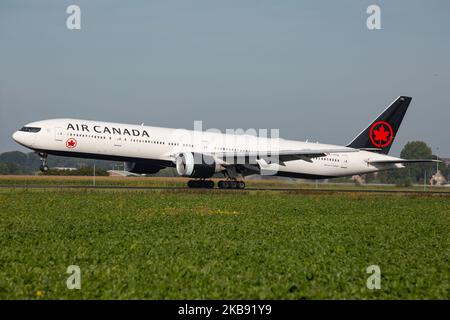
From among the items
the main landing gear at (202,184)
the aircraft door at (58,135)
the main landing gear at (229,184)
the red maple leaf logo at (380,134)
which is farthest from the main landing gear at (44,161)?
the red maple leaf logo at (380,134)

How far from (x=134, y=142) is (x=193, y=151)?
15.2 feet

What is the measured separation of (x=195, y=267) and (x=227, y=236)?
5465 millimetres

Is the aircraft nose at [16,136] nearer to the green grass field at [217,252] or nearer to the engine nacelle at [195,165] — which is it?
the engine nacelle at [195,165]

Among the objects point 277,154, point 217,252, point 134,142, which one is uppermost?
point 134,142

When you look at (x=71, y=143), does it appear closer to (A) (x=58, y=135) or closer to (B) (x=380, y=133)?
(A) (x=58, y=135)

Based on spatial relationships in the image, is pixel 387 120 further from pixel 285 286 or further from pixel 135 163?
pixel 285 286

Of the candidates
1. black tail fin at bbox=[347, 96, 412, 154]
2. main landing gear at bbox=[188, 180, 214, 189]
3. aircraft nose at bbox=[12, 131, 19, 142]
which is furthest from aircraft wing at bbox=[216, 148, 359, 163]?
aircraft nose at bbox=[12, 131, 19, 142]

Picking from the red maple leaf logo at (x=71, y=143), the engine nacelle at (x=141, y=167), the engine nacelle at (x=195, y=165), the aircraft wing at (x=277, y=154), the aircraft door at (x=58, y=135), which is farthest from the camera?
the engine nacelle at (x=141, y=167)

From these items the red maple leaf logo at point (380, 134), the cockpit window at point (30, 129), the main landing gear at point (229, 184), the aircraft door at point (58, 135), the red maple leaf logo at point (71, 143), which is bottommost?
the main landing gear at point (229, 184)

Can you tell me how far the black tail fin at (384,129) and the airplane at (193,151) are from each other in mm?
537

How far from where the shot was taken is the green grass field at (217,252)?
1100 cm

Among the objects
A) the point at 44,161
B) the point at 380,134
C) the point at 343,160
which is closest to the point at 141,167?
the point at 44,161

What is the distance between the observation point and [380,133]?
52.7 meters
